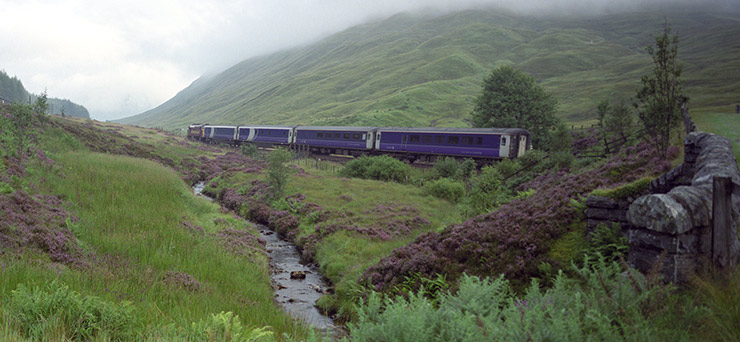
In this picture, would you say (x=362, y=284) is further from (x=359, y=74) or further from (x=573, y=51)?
(x=573, y=51)

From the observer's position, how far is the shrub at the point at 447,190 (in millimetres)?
23484

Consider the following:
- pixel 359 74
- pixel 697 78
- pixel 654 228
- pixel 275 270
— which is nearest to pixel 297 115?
pixel 359 74

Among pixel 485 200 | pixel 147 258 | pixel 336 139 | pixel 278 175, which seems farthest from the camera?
pixel 336 139

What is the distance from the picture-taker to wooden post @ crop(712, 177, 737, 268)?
14.0ft

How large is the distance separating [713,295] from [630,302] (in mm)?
796

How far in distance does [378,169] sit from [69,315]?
26561 mm

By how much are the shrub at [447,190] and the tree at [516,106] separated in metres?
22.4

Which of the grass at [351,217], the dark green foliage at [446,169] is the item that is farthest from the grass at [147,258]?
the dark green foliage at [446,169]

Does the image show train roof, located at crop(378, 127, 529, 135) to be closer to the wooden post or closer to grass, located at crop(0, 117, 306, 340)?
grass, located at crop(0, 117, 306, 340)

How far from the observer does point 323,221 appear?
57.6ft

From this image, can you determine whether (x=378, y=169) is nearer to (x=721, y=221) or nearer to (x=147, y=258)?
(x=147, y=258)

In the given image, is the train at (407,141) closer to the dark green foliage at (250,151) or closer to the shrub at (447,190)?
the dark green foliage at (250,151)

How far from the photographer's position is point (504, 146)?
3234cm

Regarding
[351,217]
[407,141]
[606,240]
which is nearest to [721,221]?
[606,240]
